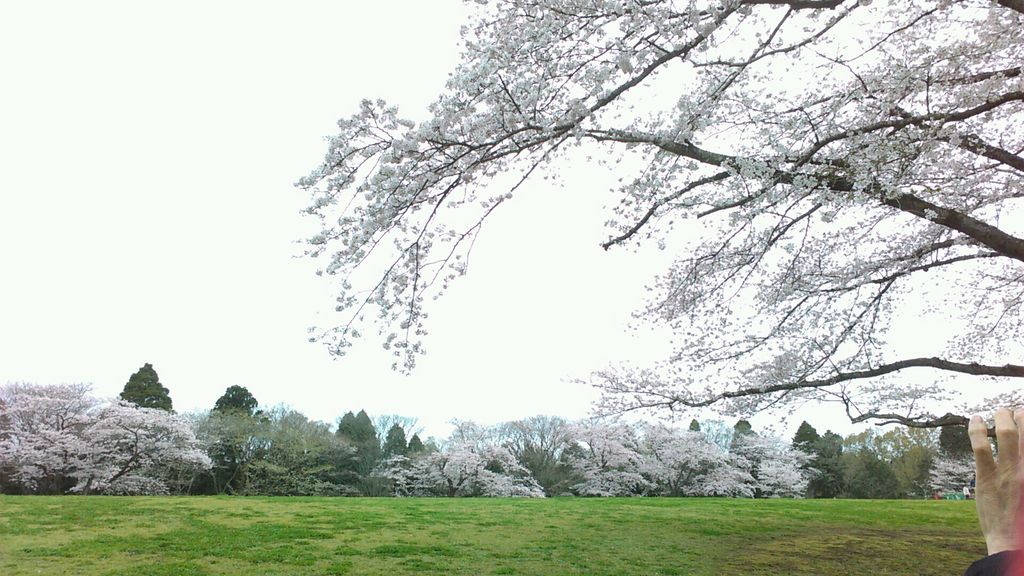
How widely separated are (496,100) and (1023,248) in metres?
4.06

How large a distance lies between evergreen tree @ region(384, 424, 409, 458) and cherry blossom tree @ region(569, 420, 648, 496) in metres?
6.80

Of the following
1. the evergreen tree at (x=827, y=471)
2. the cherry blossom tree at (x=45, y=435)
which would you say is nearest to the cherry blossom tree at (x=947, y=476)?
the evergreen tree at (x=827, y=471)

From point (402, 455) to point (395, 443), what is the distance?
98 centimetres

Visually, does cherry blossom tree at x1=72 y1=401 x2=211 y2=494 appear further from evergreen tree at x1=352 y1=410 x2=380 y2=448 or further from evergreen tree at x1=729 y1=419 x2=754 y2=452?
evergreen tree at x1=729 y1=419 x2=754 y2=452

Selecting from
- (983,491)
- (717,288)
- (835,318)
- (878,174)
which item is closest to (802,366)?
(835,318)

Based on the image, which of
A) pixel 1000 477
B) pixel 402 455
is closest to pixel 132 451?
pixel 402 455

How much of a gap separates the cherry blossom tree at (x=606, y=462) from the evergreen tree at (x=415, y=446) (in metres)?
6.19

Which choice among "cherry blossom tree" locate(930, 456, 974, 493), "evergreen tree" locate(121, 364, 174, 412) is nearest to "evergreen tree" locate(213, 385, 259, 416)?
"evergreen tree" locate(121, 364, 174, 412)

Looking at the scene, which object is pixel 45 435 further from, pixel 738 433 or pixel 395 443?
pixel 738 433

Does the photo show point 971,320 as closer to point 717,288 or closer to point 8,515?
point 717,288

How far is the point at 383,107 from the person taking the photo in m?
3.46

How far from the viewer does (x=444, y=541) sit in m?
7.14

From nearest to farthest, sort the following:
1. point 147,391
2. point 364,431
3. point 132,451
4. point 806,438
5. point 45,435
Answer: point 45,435 → point 132,451 → point 147,391 → point 364,431 → point 806,438

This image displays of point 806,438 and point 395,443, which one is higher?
point 806,438
